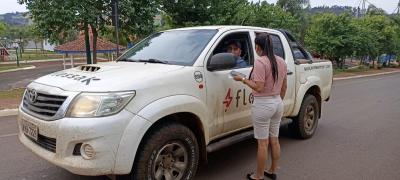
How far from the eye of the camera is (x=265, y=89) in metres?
4.45

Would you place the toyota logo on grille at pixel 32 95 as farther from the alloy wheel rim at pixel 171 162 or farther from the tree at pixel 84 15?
the tree at pixel 84 15

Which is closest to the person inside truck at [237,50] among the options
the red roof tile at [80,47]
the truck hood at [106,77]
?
the truck hood at [106,77]

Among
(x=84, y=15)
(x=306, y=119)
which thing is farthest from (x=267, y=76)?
(x=84, y=15)

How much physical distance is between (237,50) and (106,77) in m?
1.98

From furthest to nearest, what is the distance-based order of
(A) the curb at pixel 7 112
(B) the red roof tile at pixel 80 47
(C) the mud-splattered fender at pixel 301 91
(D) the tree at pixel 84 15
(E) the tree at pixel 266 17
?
1. (B) the red roof tile at pixel 80 47
2. (E) the tree at pixel 266 17
3. (D) the tree at pixel 84 15
4. (A) the curb at pixel 7 112
5. (C) the mud-splattered fender at pixel 301 91

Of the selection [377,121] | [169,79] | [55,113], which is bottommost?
[377,121]

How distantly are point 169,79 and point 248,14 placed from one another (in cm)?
1771

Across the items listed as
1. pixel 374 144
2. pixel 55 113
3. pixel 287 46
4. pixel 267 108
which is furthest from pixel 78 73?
pixel 374 144

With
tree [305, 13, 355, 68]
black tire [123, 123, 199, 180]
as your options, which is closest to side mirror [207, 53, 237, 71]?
black tire [123, 123, 199, 180]

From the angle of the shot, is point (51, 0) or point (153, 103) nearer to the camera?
point (153, 103)

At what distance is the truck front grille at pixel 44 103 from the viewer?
3756 millimetres

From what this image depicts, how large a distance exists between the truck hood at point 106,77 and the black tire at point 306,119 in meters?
2.96

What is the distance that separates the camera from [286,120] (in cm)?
637

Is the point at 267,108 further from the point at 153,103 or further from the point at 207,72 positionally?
the point at 153,103
